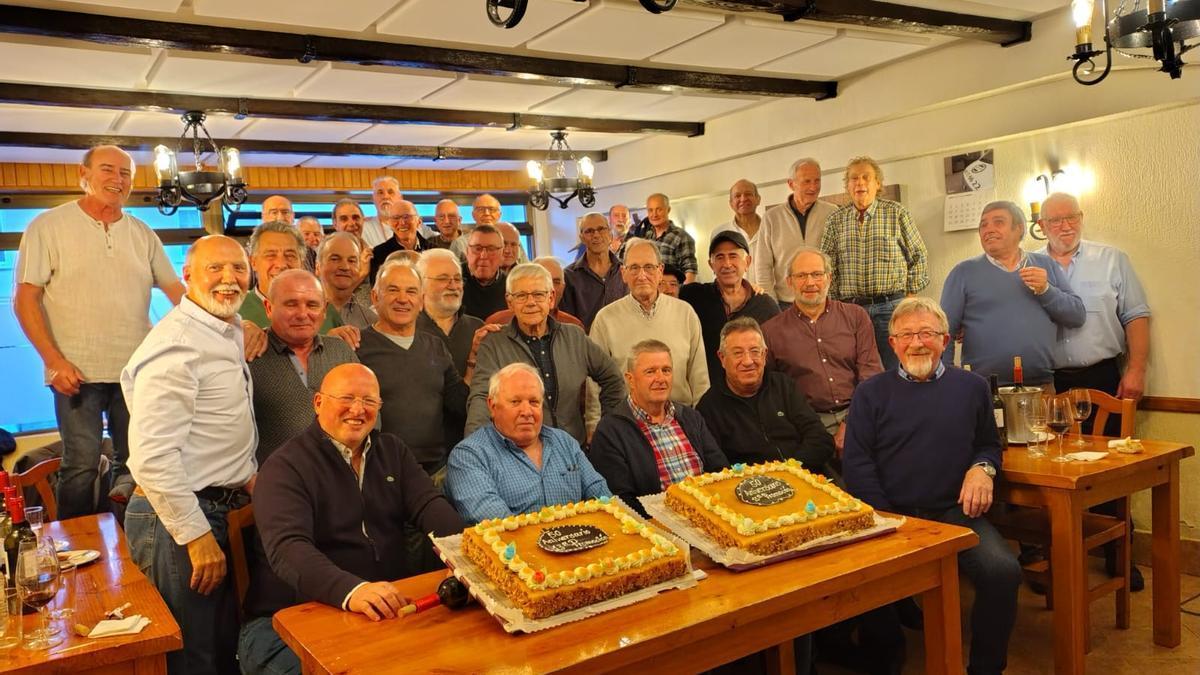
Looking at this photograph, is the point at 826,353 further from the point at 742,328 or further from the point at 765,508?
the point at 765,508

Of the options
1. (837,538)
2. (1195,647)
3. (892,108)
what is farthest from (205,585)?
(892,108)

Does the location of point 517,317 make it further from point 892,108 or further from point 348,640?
point 892,108

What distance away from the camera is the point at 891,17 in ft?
16.5

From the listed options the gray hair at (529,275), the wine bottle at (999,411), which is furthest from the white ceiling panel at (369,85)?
the wine bottle at (999,411)

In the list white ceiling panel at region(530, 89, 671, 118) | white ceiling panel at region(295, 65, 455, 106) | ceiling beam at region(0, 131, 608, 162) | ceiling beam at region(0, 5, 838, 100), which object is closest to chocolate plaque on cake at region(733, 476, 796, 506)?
ceiling beam at region(0, 5, 838, 100)

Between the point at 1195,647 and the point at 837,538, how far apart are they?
7.31 feet

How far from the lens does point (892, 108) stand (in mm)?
6387

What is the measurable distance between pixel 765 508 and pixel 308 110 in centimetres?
550

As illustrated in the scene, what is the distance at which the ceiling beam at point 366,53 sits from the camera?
4363mm

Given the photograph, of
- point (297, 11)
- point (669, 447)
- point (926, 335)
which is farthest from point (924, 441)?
point (297, 11)

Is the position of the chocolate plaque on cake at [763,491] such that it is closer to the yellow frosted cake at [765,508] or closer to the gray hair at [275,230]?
the yellow frosted cake at [765,508]

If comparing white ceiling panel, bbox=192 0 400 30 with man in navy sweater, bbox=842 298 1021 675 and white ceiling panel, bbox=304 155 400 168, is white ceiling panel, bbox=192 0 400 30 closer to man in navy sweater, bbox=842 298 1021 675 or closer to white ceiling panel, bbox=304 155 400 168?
man in navy sweater, bbox=842 298 1021 675

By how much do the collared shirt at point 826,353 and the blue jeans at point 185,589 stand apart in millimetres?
2427

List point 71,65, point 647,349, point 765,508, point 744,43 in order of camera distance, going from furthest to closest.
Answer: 1. point 744,43
2. point 71,65
3. point 647,349
4. point 765,508
